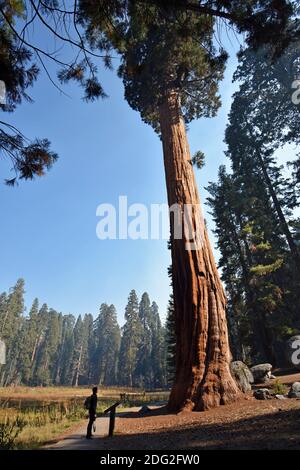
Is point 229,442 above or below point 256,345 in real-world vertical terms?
below

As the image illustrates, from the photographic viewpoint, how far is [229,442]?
12.9 feet

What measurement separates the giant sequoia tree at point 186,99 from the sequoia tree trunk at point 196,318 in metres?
0.02

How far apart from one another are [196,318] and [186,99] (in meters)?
9.65

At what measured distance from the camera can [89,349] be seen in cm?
8362

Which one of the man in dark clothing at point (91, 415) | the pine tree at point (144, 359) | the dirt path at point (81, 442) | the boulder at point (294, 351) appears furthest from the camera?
the pine tree at point (144, 359)

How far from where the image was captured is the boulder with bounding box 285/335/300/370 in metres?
14.7

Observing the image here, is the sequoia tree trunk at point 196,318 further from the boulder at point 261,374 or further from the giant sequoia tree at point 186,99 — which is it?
the boulder at point 261,374

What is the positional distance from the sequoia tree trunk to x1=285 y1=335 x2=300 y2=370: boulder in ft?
32.2

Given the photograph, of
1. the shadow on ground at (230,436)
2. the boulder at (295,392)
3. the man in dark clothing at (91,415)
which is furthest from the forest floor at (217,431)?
the boulder at (295,392)

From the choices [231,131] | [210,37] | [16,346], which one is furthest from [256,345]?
[16,346]

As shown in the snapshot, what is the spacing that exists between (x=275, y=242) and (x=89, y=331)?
8104 centimetres

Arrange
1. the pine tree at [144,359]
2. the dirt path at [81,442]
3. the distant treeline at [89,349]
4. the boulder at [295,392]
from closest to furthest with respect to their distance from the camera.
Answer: the dirt path at [81,442]
the boulder at [295,392]
the distant treeline at [89,349]
the pine tree at [144,359]

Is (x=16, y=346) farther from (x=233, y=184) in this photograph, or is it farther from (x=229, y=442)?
(x=229, y=442)

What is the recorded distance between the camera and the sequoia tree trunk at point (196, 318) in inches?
273
